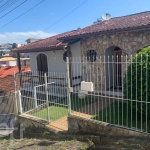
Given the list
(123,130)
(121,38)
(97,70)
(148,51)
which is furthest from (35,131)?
(121,38)

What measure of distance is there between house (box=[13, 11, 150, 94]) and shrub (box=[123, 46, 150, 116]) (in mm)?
1151

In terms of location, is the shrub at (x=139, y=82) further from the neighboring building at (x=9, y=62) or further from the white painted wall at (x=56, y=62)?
the neighboring building at (x=9, y=62)

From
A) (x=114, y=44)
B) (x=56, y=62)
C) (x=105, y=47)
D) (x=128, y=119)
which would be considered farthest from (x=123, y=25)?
(x=56, y=62)

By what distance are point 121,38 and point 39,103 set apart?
496 cm

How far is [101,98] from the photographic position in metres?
7.94

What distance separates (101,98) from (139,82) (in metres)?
3.42

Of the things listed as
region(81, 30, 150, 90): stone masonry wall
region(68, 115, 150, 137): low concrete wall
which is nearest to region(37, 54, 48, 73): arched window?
region(81, 30, 150, 90): stone masonry wall

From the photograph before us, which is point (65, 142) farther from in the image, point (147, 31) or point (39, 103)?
point (147, 31)

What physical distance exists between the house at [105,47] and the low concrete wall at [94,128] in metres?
1.38

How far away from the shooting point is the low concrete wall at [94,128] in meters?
4.74

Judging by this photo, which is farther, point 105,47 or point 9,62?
point 9,62

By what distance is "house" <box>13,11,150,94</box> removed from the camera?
25.6 feet

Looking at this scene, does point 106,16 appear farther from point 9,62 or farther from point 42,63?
point 9,62

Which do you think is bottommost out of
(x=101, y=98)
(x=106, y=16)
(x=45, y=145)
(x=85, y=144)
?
(x=45, y=145)
